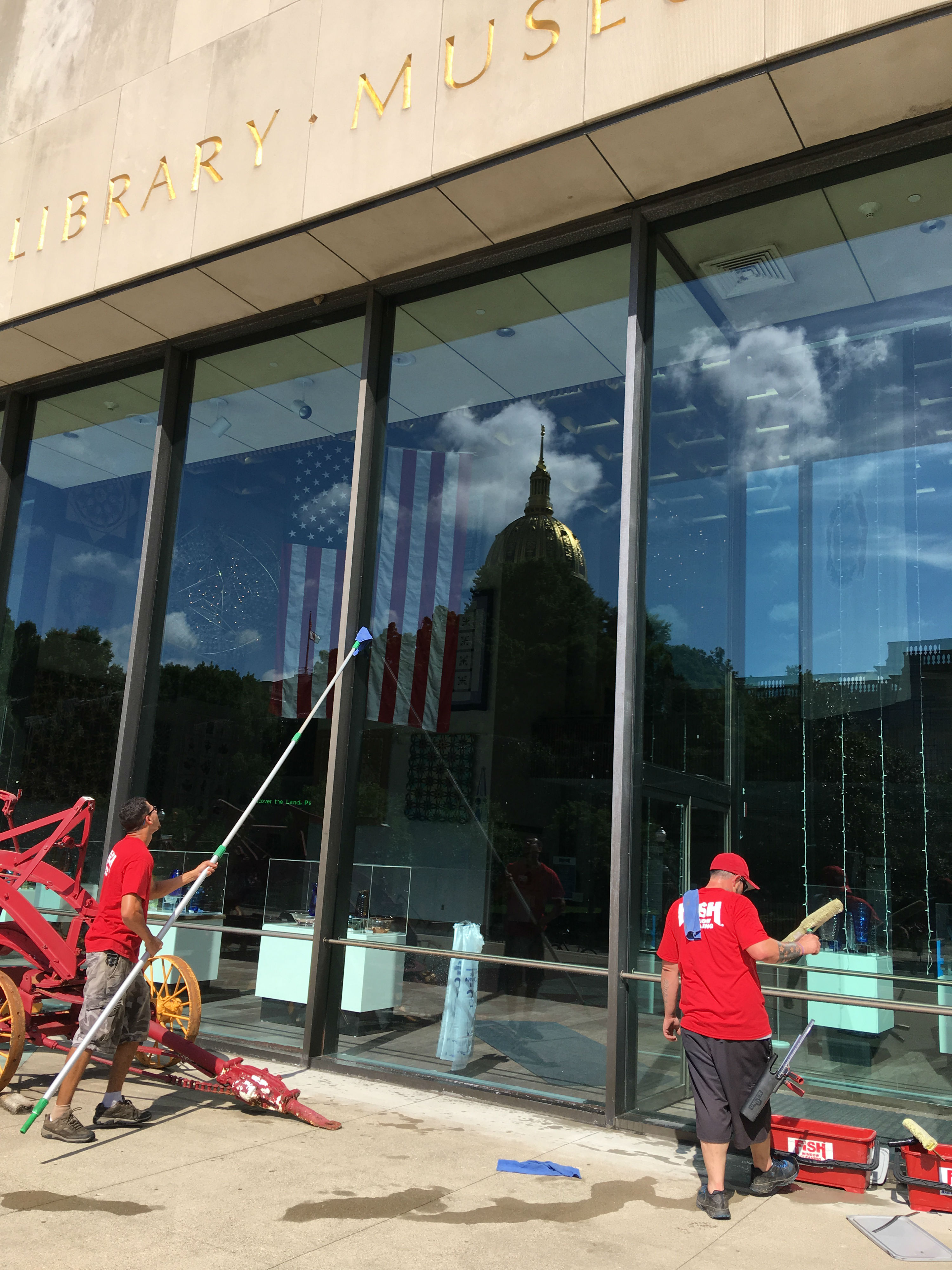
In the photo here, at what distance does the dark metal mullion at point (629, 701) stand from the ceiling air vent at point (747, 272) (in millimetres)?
453

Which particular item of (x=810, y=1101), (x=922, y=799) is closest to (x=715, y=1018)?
(x=810, y=1101)

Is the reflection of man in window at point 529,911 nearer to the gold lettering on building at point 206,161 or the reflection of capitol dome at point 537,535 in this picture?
the reflection of capitol dome at point 537,535

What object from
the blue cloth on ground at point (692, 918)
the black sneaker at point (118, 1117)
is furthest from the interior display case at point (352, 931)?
the blue cloth on ground at point (692, 918)

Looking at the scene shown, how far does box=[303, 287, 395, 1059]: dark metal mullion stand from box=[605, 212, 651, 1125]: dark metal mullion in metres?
2.11

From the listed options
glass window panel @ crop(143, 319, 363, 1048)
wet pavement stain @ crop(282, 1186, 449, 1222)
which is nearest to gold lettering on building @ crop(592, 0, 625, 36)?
glass window panel @ crop(143, 319, 363, 1048)

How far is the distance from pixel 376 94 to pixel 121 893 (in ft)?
18.2

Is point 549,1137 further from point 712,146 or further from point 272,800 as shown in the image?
point 712,146

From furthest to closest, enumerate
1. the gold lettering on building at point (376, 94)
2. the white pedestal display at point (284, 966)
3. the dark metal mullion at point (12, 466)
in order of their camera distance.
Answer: the dark metal mullion at point (12, 466) → the white pedestal display at point (284, 966) → the gold lettering on building at point (376, 94)

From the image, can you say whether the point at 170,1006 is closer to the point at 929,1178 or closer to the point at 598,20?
the point at 929,1178

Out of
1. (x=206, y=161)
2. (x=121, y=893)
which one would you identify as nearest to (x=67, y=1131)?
(x=121, y=893)

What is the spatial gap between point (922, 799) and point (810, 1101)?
1.76 metres

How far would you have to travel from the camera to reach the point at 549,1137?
572 cm

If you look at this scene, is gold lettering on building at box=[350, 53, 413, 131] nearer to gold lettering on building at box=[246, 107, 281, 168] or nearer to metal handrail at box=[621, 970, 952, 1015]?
gold lettering on building at box=[246, 107, 281, 168]

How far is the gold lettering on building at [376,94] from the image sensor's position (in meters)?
7.07
